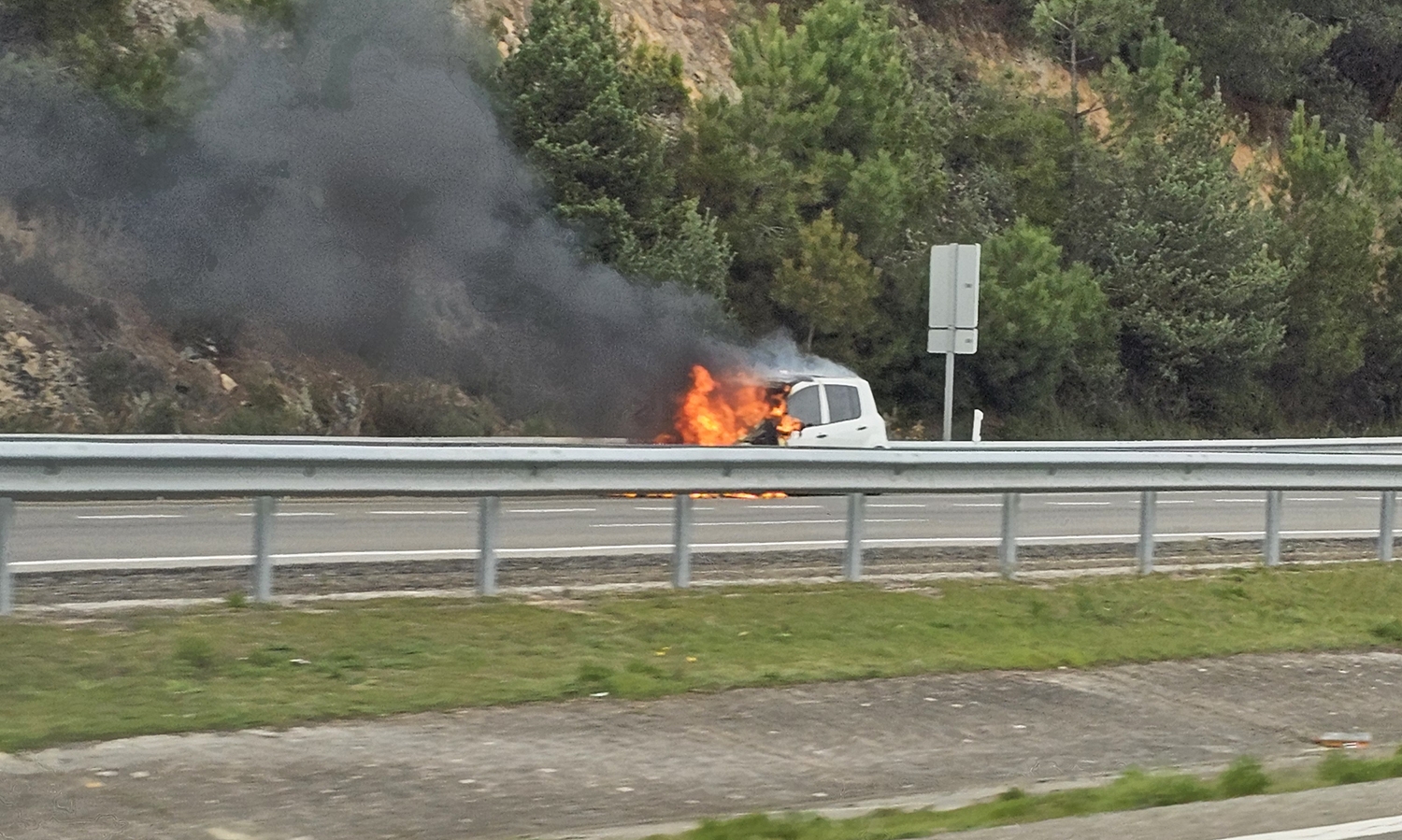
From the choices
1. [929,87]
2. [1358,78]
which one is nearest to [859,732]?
[929,87]

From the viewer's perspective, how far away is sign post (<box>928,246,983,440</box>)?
957 inches

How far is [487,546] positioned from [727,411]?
36.2 feet

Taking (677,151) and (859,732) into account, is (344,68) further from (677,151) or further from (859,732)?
(859,732)

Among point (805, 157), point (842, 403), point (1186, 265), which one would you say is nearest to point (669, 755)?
point (842, 403)

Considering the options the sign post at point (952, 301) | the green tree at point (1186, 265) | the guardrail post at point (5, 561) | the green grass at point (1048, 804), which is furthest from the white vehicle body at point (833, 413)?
the green tree at point (1186, 265)

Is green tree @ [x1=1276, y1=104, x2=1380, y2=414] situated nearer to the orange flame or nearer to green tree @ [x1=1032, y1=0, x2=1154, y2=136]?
green tree @ [x1=1032, y1=0, x2=1154, y2=136]

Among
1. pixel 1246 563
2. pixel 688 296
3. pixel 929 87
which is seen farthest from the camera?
pixel 929 87

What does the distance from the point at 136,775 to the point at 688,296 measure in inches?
915

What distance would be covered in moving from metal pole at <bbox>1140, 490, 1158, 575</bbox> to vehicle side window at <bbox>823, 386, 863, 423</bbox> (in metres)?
7.78

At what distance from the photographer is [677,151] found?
35.9m

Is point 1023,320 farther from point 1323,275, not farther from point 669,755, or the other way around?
point 669,755

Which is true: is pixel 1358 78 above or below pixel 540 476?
above

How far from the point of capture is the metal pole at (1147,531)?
1520cm

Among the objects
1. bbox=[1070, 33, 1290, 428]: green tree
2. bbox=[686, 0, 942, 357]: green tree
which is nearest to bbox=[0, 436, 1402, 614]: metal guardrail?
bbox=[686, 0, 942, 357]: green tree
